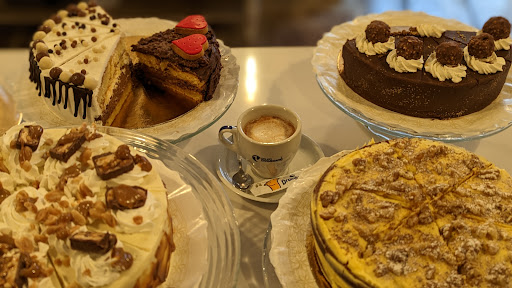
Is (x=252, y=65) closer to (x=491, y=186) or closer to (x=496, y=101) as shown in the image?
(x=496, y=101)

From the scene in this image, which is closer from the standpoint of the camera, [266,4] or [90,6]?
[90,6]

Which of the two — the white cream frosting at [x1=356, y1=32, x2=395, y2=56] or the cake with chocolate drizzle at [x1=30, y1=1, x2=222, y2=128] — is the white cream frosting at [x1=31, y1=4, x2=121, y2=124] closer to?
the cake with chocolate drizzle at [x1=30, y1=1, x2=222, y2=128]

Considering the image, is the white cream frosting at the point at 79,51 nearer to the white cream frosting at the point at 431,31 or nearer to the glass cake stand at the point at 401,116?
the glass cake stand at the point at 401,116

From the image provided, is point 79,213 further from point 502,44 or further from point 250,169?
point 502,44

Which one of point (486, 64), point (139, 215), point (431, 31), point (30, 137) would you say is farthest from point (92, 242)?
point (431, 31)

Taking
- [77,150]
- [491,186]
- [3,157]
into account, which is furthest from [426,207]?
[3,157]

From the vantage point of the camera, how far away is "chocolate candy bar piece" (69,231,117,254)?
1.43m

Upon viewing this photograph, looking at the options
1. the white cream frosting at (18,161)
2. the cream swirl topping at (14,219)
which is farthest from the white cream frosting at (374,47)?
the cream swirl topping at (14,219)

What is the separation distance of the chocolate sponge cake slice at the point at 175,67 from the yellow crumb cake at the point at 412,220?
1.02m

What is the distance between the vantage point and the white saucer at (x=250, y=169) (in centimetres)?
223

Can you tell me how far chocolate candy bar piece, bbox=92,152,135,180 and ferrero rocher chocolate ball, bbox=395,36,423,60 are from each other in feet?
4.93

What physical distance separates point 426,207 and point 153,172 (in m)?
1.02

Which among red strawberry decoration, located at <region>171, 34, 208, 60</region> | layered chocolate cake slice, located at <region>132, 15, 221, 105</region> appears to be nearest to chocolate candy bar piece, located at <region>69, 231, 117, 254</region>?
layered chocolate cake slice, located at <region>132, 15, 221, 105</region>

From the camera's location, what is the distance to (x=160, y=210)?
1.63 m
